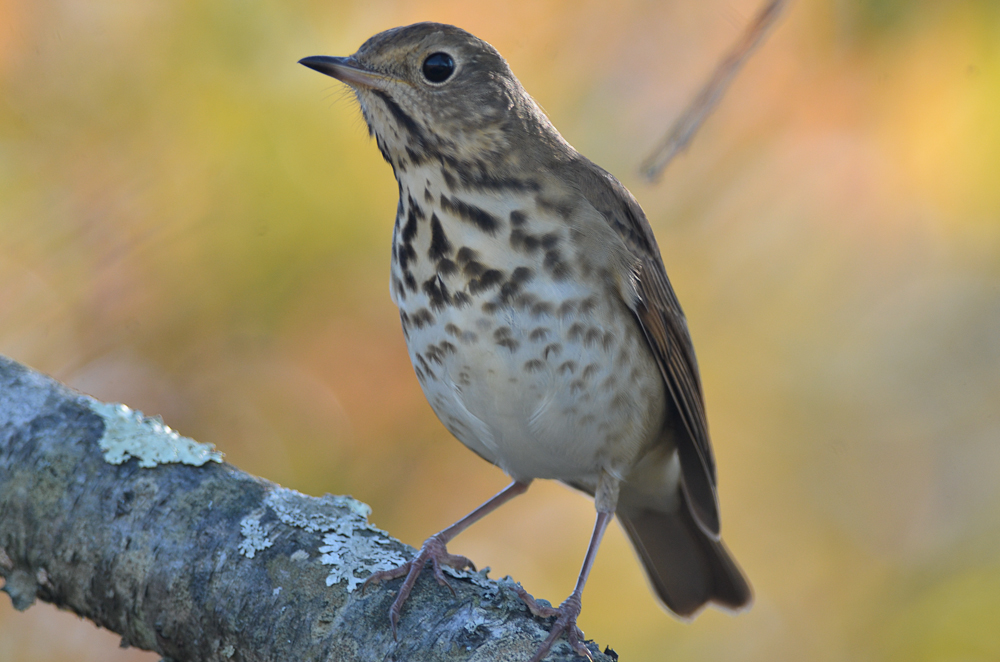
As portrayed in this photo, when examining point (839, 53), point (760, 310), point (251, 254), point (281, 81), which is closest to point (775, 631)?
point (760, 310)

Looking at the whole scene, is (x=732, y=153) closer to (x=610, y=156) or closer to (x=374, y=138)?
(x=610, y=156)

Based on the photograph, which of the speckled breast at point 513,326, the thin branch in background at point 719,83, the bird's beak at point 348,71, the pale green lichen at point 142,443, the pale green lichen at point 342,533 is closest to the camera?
the thin branch in background at point 719,83

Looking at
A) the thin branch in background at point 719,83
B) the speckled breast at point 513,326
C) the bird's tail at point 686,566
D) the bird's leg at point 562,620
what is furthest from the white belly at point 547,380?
the bird's tail at point 686,566

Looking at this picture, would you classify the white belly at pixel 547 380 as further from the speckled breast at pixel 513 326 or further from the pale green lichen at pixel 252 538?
the pale green lichen at pixel 252 538

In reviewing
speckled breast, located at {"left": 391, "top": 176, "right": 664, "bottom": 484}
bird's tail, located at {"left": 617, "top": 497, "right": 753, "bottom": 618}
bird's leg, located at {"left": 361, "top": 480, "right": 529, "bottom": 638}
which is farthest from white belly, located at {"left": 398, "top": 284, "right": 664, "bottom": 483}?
bird's tail, located at {"left": 617, "top": 497, "right": 753, "bottom": 618}

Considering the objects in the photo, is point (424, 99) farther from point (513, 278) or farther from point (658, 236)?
point (658, 236)

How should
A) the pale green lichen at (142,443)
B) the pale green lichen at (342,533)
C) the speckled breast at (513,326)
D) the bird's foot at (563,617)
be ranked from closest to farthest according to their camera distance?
the bird's foot at (563,617), the pale green lichen at (342,533), the pale green lichen at (142,443), the speckled breast at (513,326)
